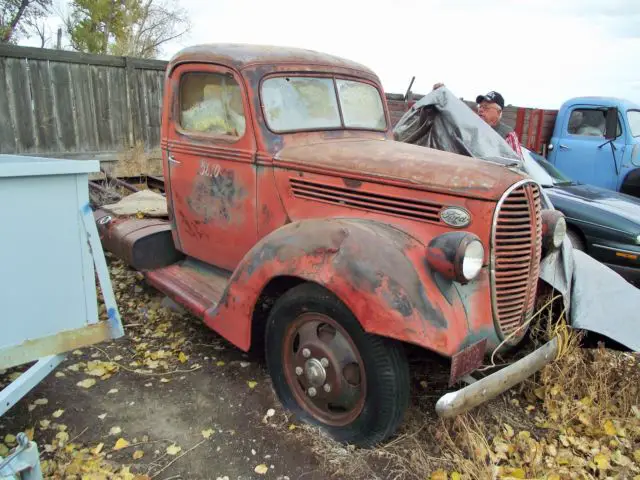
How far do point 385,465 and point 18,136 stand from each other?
7284 mm

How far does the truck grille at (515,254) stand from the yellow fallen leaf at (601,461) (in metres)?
0.67

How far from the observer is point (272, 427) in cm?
271

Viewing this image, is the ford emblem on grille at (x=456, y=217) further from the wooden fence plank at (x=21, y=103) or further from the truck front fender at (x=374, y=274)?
the wooden fence plank at (x=21, y=103)

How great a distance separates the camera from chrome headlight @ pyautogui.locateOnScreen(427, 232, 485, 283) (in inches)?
87.1

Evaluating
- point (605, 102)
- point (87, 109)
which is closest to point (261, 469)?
point (87, 109)

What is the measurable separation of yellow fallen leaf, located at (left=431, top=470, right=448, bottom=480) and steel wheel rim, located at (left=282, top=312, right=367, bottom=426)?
0.44 metres

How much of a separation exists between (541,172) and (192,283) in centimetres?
412

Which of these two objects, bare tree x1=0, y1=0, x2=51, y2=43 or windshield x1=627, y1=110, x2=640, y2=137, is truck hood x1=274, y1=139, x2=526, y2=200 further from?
bare tree x1=0, y1=0, x2=51, y2=43

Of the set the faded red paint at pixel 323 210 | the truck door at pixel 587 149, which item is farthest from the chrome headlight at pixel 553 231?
the truck door at pixel 587 149

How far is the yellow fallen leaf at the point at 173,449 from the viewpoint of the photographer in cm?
252

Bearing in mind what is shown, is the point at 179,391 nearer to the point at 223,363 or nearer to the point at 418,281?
the point at 223,363

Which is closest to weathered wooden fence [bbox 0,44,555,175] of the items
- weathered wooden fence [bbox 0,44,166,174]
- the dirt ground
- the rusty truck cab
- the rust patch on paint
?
weathered wooden fence [bbox 0,44,166,174]

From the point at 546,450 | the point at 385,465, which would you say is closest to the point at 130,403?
the point at 385,465

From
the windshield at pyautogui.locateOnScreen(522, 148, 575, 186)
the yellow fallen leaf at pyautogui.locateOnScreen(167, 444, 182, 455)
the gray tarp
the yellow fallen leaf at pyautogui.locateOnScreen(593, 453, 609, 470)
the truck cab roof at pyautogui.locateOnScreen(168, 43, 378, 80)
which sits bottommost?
the yellow fallen leaf at pyautogui.locateOnScreen(167, 444, 182, 455)
